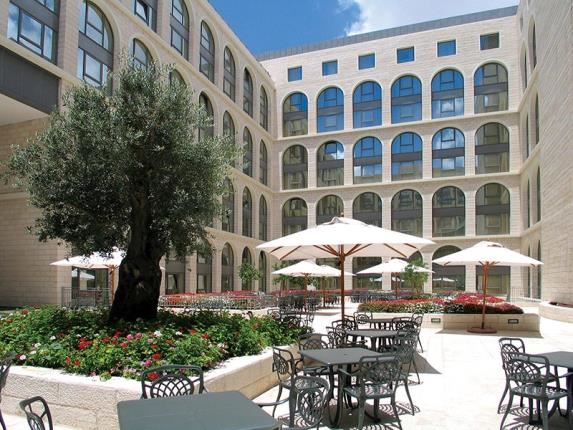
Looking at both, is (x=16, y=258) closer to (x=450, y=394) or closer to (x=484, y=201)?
(x=450, y=394)

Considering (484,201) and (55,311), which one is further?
(484,201)

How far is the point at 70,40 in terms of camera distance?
23969 millimetres

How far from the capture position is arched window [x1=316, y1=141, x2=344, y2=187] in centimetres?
4994

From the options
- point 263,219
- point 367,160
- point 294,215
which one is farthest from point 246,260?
point 367,160

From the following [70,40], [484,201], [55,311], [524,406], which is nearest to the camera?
[524,406]

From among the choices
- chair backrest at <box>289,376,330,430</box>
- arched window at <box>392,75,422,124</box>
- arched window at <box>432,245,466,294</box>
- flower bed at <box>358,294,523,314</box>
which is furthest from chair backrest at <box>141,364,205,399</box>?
arched window at <box>392,75,422,124</box>

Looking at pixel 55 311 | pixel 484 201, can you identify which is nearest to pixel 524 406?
pixel 55 311

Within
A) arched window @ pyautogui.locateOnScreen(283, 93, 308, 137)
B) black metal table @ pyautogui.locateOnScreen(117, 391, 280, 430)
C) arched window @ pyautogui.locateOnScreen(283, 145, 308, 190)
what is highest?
arched window @ pyautogui.locateOnScreen(283, 93, 308, 137)

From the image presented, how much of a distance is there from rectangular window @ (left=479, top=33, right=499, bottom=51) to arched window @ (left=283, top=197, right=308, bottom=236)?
21181 millimetres

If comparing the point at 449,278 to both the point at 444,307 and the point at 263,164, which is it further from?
the point at 444,307

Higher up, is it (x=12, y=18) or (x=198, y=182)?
(x=12, y=18)

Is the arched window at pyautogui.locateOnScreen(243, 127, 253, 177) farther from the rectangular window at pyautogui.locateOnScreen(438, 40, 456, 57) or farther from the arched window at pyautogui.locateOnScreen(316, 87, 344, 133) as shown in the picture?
the rectangular window at pyautogui.locateOnScreen(438, 40, 456, 57)

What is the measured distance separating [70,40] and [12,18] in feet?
10.1

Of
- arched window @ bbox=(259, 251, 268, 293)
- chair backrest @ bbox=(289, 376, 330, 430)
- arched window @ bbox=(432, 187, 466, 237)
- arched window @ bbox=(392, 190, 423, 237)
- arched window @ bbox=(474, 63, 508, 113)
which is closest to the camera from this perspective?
chair backrest @ bbox=(289, 376, 330, 430)
